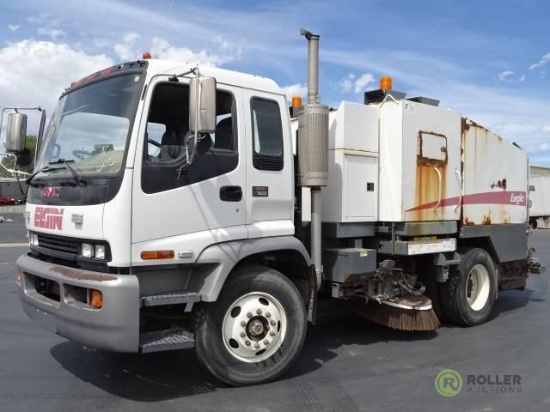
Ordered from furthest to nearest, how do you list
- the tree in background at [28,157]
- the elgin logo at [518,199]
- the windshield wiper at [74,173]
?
1. the elgin logo at [518,199]
2. the tree in background at [28,157]
3. the windshield wiper at [74,173]

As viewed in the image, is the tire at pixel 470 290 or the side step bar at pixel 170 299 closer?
the side step bar at pixel 170 299

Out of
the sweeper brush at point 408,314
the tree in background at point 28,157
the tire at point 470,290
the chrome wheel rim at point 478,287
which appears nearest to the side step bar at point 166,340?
the tree in background at point 28,157

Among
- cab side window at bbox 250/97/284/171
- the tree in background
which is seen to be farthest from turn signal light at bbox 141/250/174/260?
the tree in background

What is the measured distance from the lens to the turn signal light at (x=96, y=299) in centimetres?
399

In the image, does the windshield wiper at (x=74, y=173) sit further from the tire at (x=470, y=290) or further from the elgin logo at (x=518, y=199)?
the elgin logo at (x=518, y=199)

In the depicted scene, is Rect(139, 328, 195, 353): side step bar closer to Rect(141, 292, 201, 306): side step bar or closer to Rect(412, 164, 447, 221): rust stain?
Rect(141, 292, 201, 306): side step bar

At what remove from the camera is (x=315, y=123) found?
5.17 metres

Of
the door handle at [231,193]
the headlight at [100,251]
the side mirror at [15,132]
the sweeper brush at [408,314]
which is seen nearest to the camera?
the headlight at [100,251]

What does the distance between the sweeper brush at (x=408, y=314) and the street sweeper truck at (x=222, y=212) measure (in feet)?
0.06

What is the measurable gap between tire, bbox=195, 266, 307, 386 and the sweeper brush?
1.63 meters

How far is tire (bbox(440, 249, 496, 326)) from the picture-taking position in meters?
6.82

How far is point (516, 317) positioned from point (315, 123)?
4.55 meters

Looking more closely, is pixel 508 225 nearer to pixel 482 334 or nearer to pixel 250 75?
pixel 482 334

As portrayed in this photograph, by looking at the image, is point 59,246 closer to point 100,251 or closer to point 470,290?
point 100,251
